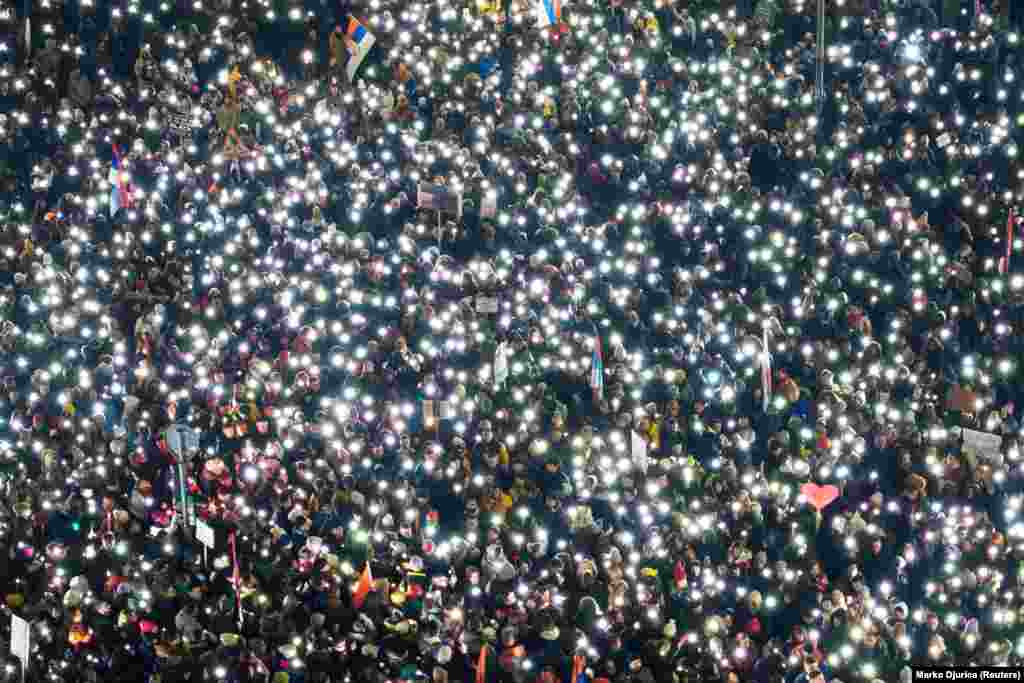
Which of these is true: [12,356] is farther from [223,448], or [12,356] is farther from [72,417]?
[223,448]

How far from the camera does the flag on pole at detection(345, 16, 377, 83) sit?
1430 cm

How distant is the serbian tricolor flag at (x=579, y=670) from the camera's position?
834cm

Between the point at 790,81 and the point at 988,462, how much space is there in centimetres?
574

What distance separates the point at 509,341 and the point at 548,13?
219 inches

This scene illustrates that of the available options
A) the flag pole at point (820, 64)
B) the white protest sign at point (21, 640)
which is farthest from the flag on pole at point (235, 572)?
the flag pole at point (820, 64)

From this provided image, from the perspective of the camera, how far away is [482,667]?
8.34m

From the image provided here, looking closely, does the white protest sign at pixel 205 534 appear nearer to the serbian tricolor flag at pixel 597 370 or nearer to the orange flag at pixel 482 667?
the orange flag at pixel 482 667

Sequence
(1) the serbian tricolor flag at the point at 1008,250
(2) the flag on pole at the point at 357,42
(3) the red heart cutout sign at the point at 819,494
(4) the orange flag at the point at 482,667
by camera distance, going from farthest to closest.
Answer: (2) the flag on pole at the point at 357,42 < (1) the serbian tricolor flag at the point at 1008,250 < (3) the red heart cutout sign at the point at 819,494 < (4) the orange flag at the point at 482,667

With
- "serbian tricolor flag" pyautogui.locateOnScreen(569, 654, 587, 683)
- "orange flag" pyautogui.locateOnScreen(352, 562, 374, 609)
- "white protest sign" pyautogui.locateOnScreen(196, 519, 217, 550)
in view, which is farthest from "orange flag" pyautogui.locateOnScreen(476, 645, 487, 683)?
"white protest sign" pyautogui.locateOnScreen(196, 519, 217, 550)

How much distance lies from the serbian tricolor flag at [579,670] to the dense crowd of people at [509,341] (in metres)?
0.08

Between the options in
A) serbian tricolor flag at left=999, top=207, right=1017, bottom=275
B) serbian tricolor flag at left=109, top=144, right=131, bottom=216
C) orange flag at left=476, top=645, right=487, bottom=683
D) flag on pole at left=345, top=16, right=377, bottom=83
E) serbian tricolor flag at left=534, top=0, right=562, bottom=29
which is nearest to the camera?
orange flag at left=476, top=645, right=487, bottom=683

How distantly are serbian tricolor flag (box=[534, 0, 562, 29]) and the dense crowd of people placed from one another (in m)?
0.05

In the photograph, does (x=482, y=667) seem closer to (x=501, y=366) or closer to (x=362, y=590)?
(x=362, y=590)

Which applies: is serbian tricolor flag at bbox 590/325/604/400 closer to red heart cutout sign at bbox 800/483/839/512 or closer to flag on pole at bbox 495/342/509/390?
flag on pole at bbox 495/342/509/390
